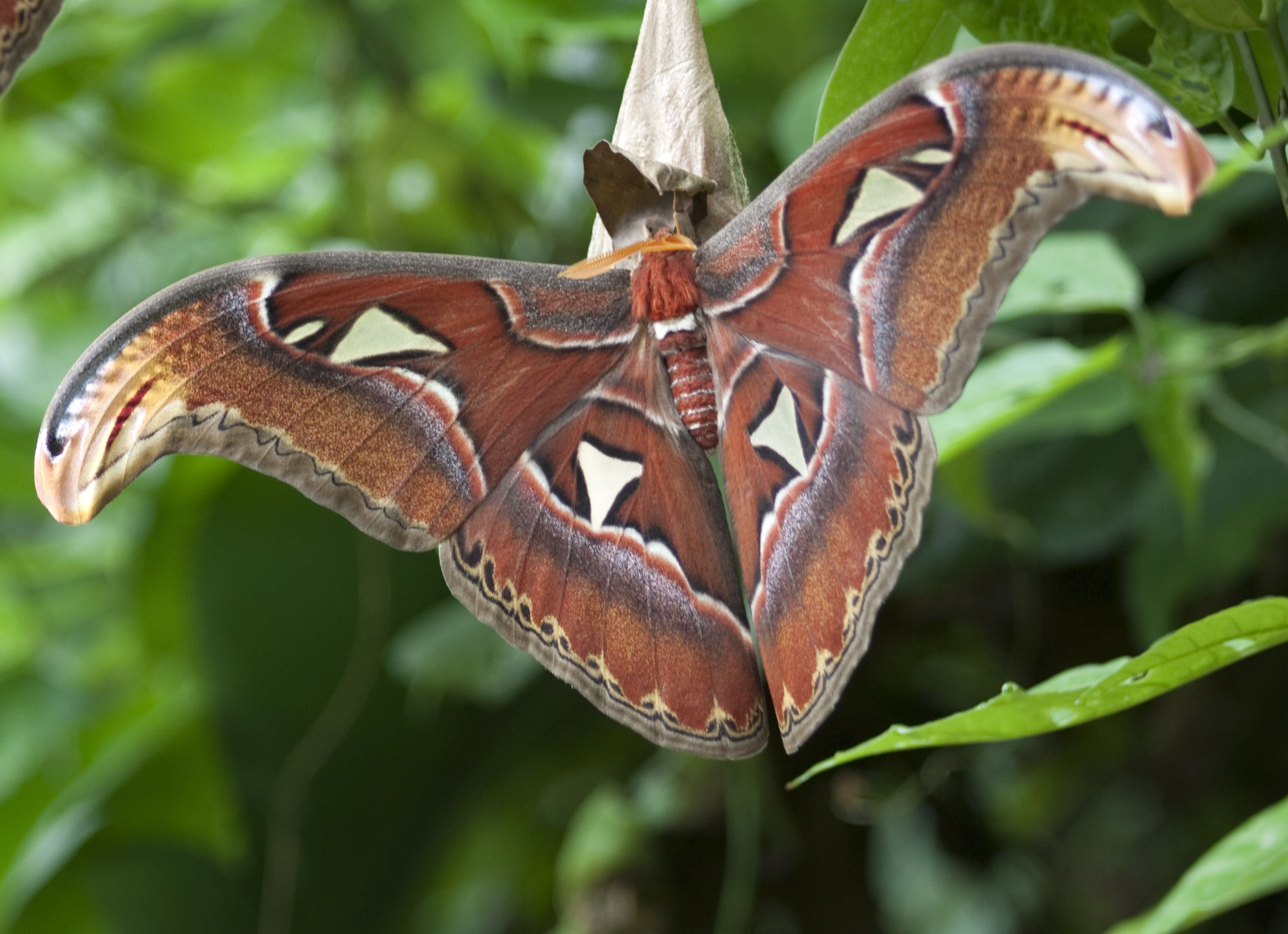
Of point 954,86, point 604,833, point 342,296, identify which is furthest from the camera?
point 604,833

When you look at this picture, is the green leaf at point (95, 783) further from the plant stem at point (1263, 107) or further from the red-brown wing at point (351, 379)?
the plant stem at point (1263, 107)

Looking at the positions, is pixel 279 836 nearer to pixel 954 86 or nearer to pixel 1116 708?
pixel 1116 708

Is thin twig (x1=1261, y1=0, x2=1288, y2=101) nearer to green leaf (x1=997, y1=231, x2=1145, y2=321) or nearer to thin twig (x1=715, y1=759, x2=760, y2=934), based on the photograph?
green leaf (x1=997, y1=231, x2=1145, y2=321)

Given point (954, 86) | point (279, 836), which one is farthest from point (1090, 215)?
point (279, 836)

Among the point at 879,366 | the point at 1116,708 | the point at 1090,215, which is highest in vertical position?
the point at 879,366

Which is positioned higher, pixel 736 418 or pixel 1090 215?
pixel 736 418

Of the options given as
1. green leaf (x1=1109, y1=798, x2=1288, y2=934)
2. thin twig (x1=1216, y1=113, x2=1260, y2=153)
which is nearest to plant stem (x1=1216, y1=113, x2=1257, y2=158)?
thin twig (x1=1216, y1=113, x2=1260, y2=153)
